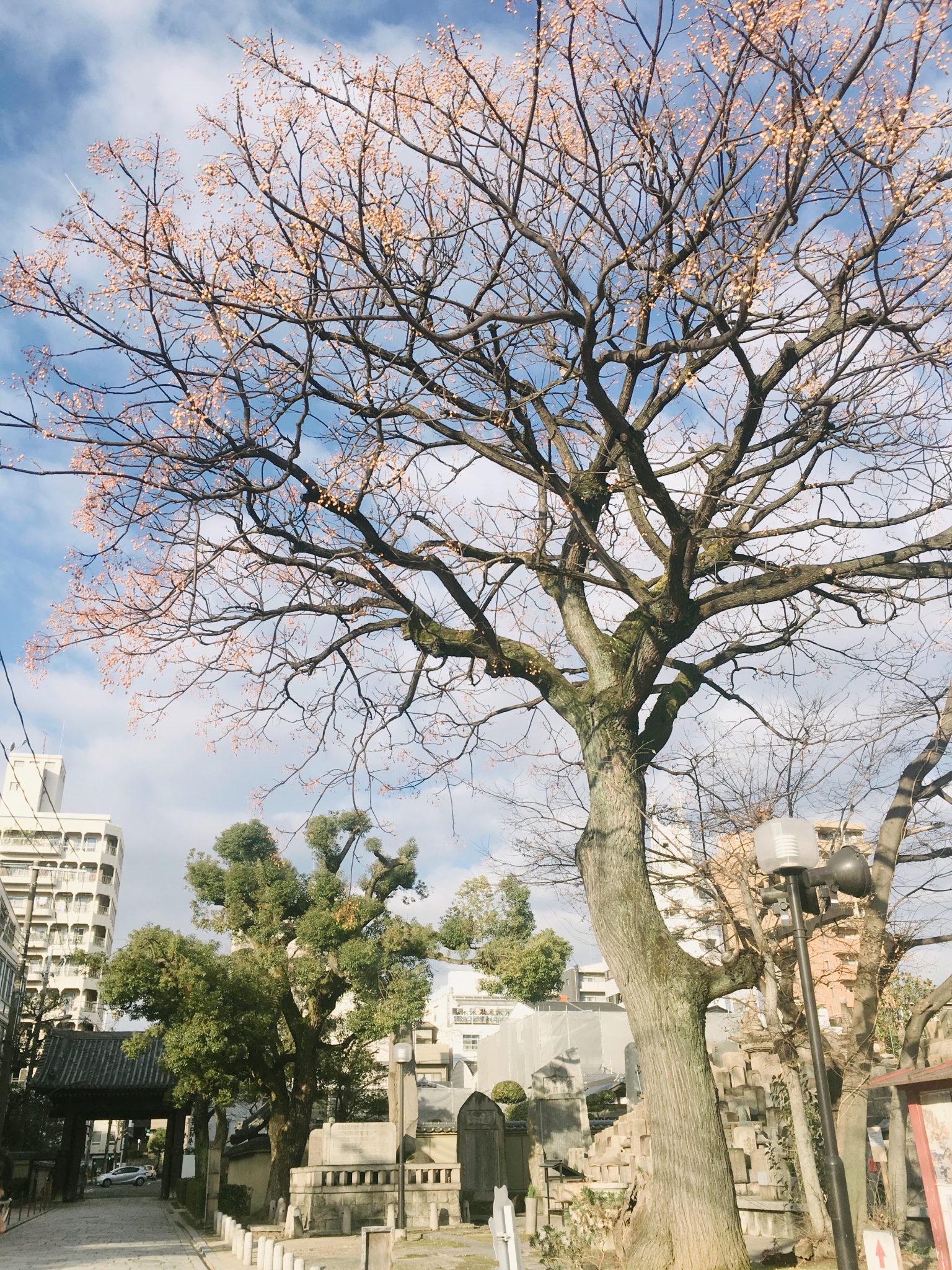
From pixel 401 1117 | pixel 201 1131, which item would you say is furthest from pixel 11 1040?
pixel 401 1117

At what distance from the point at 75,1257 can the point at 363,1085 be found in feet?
44.2

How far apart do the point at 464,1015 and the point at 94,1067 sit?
1430 inches

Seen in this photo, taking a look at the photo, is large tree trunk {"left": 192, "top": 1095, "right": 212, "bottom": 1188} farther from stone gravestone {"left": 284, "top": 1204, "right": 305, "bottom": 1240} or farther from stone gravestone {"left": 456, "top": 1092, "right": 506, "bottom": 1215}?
stone gravestone {"left": 456, "top": 1092, "right": 506, "bottom": 1215}

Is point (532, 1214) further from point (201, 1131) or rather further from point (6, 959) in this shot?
point (6, 959)

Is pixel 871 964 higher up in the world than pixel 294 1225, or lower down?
higher up

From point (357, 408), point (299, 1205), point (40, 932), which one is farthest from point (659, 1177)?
point (40, 932)

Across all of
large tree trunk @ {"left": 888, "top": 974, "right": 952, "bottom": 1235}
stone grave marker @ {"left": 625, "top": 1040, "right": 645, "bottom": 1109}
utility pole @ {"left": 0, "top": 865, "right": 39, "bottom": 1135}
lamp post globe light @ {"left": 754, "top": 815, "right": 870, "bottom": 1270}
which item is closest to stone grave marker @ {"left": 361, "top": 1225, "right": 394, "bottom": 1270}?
large tree trunk @ {"left": 888, "top": 974, "right": 952, "bottom": 1235}

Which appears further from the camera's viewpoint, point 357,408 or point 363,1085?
point 363,1085

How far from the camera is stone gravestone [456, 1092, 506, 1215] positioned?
17.1 m

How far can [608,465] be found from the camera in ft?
29.1

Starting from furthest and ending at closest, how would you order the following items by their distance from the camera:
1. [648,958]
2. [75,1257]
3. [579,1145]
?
1. [579,1145]
2. [75,1257]
3. [648,958]

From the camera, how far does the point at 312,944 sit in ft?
71.5

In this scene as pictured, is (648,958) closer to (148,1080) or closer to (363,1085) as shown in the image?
(363,1085)

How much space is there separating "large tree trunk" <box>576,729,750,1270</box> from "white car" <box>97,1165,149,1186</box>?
4748 cm
